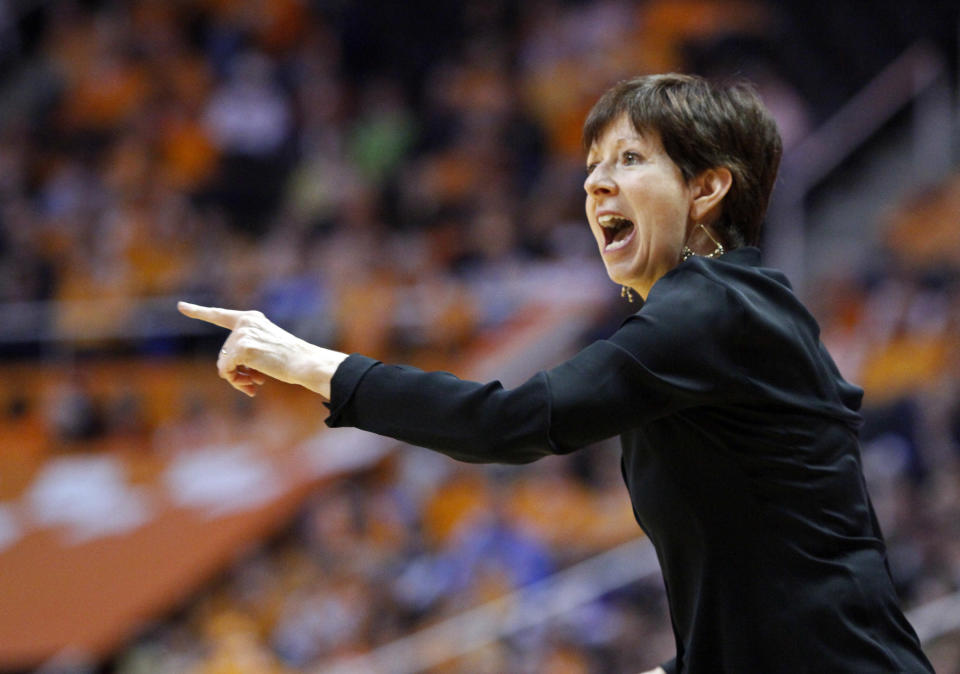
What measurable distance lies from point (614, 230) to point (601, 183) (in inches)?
5.4

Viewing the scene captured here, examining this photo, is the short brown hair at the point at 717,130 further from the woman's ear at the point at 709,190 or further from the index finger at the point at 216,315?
the index finger at the point at 216,315

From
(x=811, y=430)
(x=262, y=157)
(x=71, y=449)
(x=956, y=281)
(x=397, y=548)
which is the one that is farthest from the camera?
(x=262, y=157)

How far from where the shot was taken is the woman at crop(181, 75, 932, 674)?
1685 mm

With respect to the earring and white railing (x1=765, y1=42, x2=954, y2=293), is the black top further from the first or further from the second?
white railing (x1=765, y1=42, x2=954, y2=293)

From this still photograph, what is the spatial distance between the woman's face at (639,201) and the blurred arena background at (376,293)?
2.66 metres

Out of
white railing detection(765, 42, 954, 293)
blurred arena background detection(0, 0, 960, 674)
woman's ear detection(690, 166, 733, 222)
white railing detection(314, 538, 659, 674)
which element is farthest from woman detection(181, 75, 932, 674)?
white railing detection(765, 42, 954, 293)

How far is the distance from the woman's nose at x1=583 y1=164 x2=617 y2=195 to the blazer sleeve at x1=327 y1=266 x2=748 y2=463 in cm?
30

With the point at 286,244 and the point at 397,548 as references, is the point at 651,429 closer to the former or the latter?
the point at 397,548

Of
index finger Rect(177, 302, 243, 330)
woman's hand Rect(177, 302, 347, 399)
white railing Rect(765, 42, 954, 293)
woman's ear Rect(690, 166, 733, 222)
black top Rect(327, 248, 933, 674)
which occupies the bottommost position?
black top Rect(327, 248, 933, 674)

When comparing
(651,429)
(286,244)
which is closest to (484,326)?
(286,244)

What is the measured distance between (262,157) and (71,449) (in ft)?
8.82

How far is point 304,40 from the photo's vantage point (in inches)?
388

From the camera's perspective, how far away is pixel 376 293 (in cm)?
730

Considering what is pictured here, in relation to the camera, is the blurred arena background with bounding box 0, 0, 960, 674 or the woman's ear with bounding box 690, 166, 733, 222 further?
the blurred arena background with bounding box 0, 0, 960, 674
